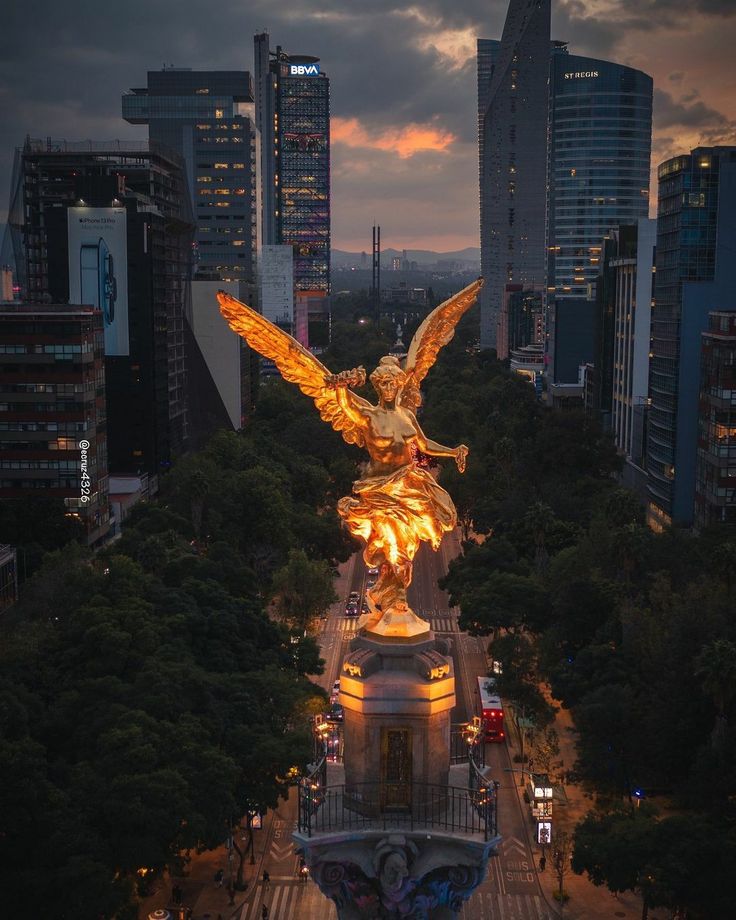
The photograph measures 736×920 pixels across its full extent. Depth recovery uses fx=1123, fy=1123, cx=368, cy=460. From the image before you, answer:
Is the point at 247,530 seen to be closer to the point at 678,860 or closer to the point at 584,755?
the point at 584,755

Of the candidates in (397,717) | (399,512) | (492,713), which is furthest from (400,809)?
(492,713)

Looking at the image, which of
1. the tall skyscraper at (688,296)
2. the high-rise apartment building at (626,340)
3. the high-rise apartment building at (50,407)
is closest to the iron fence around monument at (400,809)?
the high-rise apartment building at (50,407)

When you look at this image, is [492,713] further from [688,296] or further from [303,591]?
[688,296]

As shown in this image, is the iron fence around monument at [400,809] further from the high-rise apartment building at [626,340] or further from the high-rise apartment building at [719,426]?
the high-rise apartment building at [626,340]

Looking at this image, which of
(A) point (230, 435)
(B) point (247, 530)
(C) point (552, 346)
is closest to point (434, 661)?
(B) point (247, 530)

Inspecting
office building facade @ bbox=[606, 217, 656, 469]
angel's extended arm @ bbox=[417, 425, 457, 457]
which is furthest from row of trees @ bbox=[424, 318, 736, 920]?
office building facade @ bbox=[606, 217, 656, 469]

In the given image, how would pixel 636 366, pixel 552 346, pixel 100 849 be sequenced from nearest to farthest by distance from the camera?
pixel 100 849, pixel 636 366, pixel 552 346

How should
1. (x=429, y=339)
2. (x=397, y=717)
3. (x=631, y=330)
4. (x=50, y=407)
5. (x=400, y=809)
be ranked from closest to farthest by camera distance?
1. (x=397, y=717)
2. (x=400, y=809)
3. (x=429, y=339)
4. (x=50, y=407)
5. (x=631, y=330)
